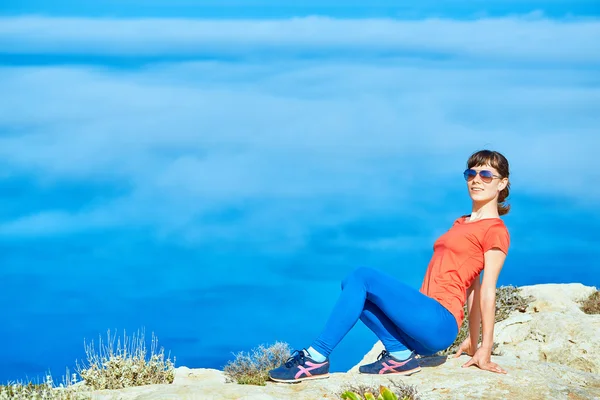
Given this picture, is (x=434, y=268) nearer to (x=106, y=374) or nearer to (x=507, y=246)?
(x=507, y=246)

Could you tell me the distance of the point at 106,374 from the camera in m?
10.0

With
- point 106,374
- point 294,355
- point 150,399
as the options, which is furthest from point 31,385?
point 294,355

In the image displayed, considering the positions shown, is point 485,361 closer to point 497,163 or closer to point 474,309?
point 474,309

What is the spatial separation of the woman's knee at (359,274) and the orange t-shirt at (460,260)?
2.76 feet

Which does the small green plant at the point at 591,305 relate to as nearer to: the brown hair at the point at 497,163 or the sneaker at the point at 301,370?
the brown hair at the point at 497,163

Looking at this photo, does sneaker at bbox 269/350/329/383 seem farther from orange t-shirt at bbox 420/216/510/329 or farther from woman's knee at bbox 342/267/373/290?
orange t-shirt at bbox 420/216/510/329

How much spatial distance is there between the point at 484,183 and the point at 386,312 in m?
1.76

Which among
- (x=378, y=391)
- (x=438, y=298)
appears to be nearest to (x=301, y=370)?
(x=378, y=391)

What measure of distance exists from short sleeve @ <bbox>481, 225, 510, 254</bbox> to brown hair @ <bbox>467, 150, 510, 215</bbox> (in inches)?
18.6

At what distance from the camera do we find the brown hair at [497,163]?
26.9 feet

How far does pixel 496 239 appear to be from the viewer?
25.8 ft

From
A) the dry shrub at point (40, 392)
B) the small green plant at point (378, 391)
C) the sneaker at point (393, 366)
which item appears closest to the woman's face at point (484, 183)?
the sneaker at point (393, 366)

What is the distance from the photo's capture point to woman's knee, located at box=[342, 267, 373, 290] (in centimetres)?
749

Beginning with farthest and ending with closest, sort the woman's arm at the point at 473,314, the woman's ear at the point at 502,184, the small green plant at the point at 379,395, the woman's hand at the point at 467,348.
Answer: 1. the woman's hand at the point at 467,348
2. the woman's arm at the point at 473,314
3. the woman's ear at the point at 502,184
4. the small green plant at the point at 379,395
